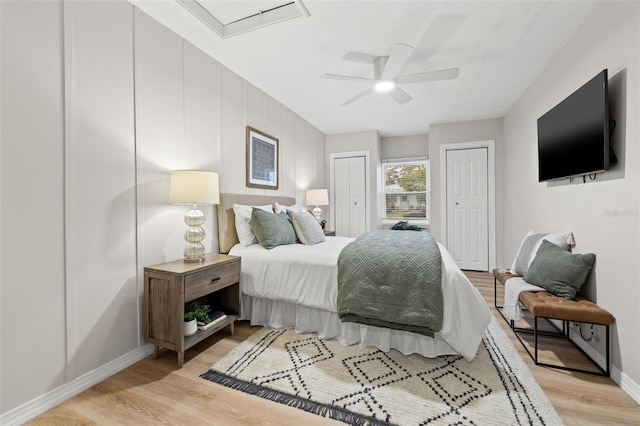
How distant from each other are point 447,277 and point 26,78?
2736mm

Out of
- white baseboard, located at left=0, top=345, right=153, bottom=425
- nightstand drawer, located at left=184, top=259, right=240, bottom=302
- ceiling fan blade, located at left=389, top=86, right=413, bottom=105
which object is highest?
ceiling fan blade, located at left=389, top=86, right=413, bottom=105

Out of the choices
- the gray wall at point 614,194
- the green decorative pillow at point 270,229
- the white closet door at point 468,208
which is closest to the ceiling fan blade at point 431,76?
the gray wall at point 614,194

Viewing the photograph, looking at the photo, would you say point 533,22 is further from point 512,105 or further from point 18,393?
point 18,393

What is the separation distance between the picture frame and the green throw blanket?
1.69 m

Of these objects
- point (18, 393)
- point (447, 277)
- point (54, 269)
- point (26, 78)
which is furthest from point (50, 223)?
point (447, 277)

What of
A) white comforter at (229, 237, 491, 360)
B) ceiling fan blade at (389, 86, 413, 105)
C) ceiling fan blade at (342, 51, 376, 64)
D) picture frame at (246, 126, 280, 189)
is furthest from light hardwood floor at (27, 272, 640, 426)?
ceiling fan blade at (342, 51, 376, 64)

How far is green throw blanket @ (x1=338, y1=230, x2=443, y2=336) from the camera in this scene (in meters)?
1.86

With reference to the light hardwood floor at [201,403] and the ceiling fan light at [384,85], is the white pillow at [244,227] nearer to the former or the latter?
the light hardwood floor at [201,403]

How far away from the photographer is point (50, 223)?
1535mm

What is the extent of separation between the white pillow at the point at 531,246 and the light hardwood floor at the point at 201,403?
0.96m

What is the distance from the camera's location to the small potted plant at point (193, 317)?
197cm

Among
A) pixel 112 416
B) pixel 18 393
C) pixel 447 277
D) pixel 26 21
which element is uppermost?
pixel 26 21

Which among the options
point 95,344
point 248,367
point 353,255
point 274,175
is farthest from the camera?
point 274,175

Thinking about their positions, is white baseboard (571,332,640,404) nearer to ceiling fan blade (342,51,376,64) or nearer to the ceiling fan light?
the ceiling fan light
